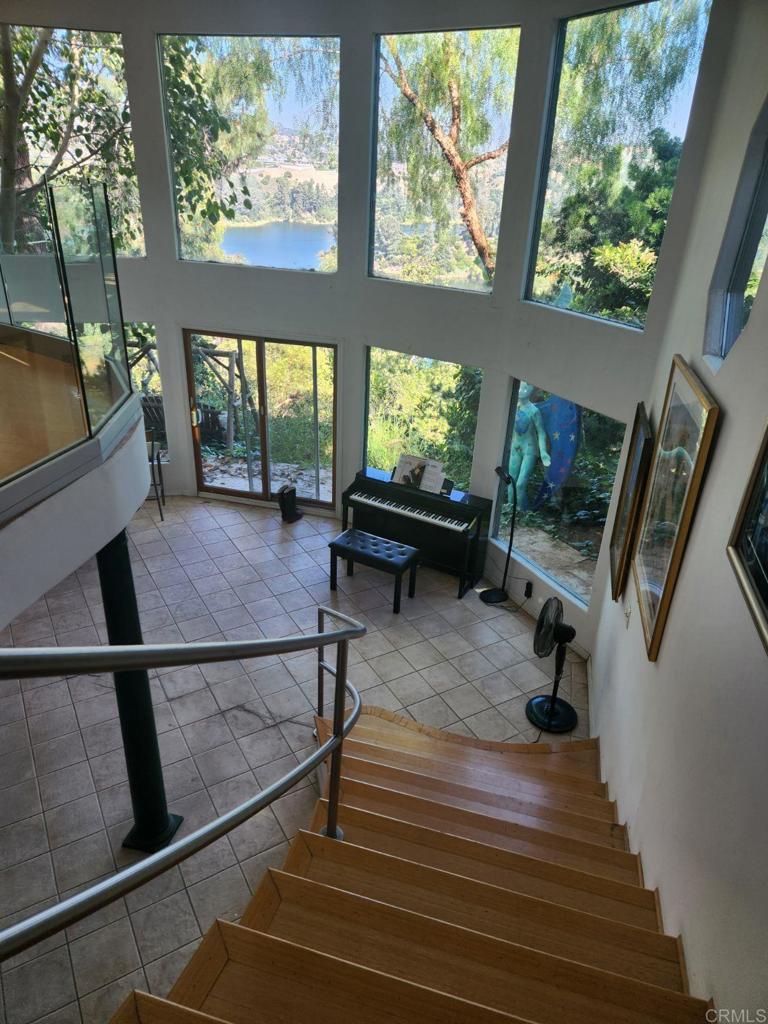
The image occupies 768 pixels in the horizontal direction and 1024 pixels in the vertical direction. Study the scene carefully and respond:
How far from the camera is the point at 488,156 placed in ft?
20.5

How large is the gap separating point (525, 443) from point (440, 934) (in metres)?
5.13

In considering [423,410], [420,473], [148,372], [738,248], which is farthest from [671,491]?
[148,372]

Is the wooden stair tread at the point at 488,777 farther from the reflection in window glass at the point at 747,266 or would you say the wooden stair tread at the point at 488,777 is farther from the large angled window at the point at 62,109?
the large angled window at the point at 62,109

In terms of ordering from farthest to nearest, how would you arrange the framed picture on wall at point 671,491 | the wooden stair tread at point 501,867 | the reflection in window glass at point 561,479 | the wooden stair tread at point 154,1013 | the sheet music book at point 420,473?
the sheet music book at point 420,473, the reflection in window glass at point 561,479, the framed picture on wall at point 671,491, the wooden stair tread at point 501,867, the wooden stair tread at point 154,1013

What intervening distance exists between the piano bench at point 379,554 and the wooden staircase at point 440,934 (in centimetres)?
304

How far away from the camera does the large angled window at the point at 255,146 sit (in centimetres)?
682

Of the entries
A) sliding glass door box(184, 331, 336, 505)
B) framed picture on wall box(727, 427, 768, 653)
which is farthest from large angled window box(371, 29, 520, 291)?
framed picture on wall box(727, 427, 768, 653)

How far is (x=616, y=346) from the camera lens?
17.7 feet

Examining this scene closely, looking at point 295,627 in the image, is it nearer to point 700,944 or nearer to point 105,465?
point 105,465

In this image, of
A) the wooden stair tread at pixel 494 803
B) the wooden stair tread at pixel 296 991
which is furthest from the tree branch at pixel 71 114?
the wooden stair tread at pixel 296 991

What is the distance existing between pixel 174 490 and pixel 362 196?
443cm

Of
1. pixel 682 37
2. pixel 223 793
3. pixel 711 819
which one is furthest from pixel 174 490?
pixel 711 819

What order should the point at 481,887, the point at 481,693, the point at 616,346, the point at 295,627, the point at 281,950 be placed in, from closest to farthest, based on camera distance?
1. the point at 281,950
2. the point at 481,887
3. the point at 616,346
4. the point at 481,693
5. the point at 295,627

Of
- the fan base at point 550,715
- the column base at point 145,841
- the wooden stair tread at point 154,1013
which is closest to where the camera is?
the wooden stair tread at point 154,1013
